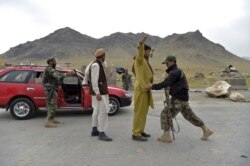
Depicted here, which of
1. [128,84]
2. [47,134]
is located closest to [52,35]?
[128,84]

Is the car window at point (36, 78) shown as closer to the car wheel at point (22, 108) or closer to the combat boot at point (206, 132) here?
the car wheel at point (22, 108)

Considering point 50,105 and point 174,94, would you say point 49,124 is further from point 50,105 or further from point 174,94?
point 174,94

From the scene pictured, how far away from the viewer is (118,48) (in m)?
160

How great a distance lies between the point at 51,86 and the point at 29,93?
1325 millimetres

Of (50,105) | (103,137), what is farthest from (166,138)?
(50,105)

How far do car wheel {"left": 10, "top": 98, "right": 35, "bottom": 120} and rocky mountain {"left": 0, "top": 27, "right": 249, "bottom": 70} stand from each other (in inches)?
4842

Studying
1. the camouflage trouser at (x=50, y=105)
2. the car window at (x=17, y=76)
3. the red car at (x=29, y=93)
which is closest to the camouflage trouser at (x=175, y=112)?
the camouflage trouser at (x=50, y=105)

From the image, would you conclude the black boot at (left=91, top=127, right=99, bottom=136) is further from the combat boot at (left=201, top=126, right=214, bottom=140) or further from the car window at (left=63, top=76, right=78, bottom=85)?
the car window at (left=63, top=76, right=78, bottom=85)

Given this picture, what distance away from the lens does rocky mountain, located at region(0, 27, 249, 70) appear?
144 meters

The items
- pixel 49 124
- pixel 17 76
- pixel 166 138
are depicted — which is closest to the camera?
pixel 166 138

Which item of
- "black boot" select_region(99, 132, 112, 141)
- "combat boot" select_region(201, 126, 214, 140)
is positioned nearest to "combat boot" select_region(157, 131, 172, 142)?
"combat boot" select_region(201, 126, 214, 140)

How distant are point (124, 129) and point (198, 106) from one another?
5486 millimetres

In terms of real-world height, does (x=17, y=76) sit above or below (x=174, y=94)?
above

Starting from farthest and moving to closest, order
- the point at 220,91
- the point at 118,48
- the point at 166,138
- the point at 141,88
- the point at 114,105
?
1. the point at 118,48
2. the point at 220,91
3. the point at 114,105
4. the point at 166,138
5. the point at 141,88
